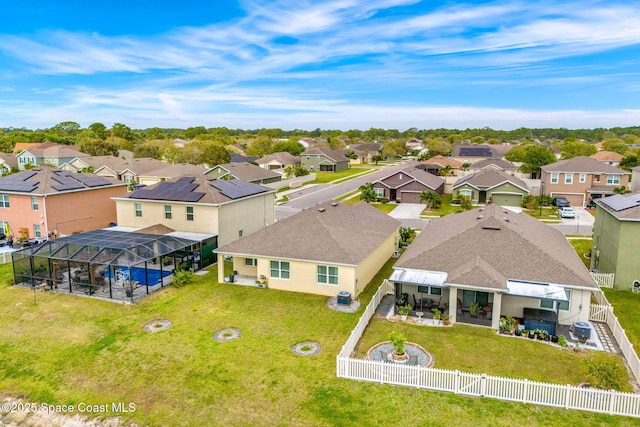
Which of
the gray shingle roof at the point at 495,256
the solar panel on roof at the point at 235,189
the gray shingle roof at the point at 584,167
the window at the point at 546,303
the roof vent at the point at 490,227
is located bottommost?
the window at the point at 546,303

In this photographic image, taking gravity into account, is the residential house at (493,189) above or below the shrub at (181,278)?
above

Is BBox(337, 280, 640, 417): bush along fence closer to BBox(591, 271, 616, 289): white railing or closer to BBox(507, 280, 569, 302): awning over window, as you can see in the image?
BBox(507, 280, 569, 302): awning over window

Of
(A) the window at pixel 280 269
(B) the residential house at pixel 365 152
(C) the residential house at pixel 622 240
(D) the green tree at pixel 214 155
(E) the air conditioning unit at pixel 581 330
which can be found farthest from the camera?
(B) the residential house at pixel 365 152

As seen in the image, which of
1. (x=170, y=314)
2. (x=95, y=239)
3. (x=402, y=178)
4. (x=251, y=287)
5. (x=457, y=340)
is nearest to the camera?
(x=457, y=340)

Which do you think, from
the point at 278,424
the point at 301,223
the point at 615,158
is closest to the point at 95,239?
the point at 301,223

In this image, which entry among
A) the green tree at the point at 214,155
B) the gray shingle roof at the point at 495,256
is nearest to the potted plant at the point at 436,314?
the gray shingle roof at the point at 495,256

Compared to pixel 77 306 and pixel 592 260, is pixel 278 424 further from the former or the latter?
pixel 592 260

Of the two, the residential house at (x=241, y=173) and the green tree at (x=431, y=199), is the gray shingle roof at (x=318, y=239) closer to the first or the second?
the green tree at (x=431, y=199)
